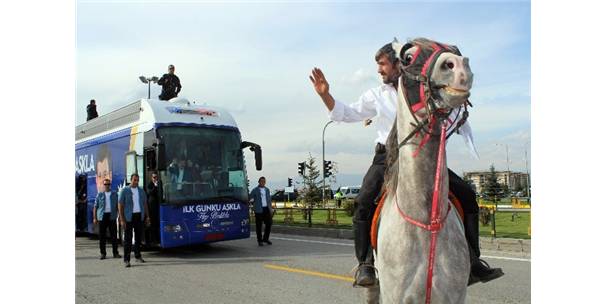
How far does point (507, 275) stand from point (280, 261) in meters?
4.56

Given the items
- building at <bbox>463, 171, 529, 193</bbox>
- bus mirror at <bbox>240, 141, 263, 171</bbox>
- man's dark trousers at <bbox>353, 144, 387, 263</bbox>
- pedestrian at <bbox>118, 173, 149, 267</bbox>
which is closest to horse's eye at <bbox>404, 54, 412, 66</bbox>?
man's dark trousers at <bbox>353, 144, 387, 263</bbox>

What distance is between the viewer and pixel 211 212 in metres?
13.1

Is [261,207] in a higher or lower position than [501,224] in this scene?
higher

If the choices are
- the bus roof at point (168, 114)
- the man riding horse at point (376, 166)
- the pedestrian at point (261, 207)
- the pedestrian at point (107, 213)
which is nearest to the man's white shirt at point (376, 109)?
the man riding horse at point (376, 166)

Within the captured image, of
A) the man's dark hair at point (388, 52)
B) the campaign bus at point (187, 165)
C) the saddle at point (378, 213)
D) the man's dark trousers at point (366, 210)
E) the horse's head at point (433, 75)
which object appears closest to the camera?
the horse's head at point (433, 75)

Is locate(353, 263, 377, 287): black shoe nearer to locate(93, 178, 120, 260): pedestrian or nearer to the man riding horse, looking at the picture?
the man riding horse

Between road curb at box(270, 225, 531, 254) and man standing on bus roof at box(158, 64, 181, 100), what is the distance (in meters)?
6.38

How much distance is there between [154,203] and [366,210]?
9646mm

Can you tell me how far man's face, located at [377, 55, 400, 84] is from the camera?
3.91 metres

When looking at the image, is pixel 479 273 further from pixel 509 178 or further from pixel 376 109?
pixel 509 178

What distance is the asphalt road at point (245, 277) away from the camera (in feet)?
26.1

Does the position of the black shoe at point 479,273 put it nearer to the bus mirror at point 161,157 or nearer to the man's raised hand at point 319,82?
the man's raised hand at point 319,82

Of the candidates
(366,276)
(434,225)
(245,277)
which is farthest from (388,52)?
(245,277)

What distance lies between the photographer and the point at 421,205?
3230 mm
